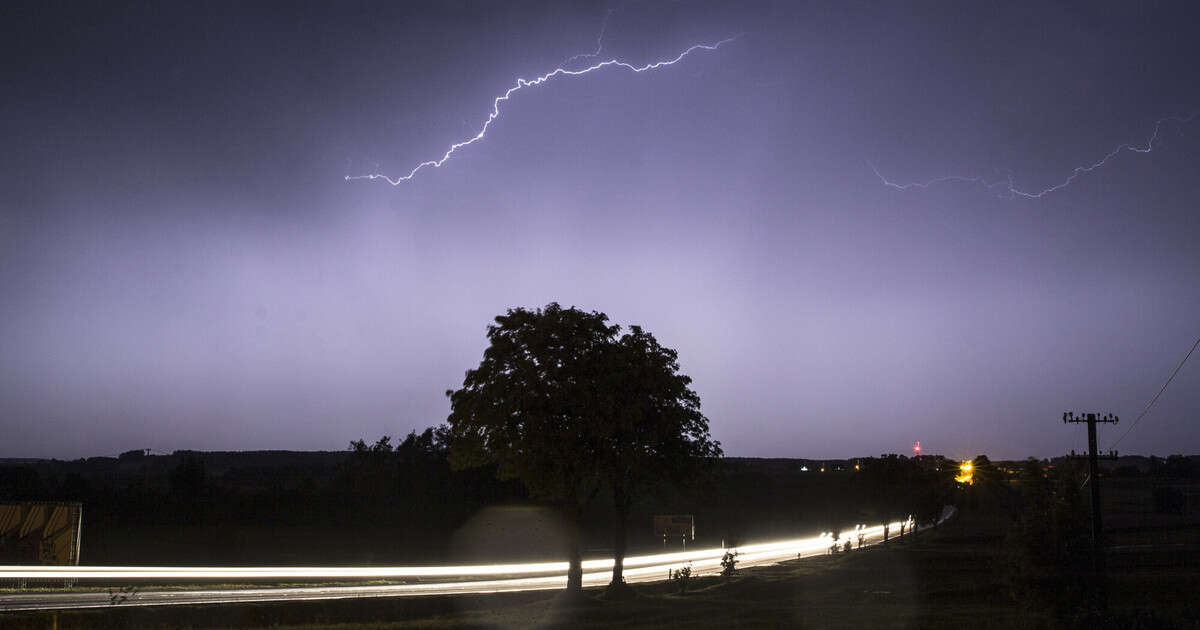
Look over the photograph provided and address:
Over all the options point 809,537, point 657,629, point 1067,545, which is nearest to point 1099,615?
point 1067,545

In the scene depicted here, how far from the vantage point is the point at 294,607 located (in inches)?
1202

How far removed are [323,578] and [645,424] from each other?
65.1 feet

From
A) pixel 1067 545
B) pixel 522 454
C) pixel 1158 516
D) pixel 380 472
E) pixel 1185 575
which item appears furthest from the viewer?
pixel 1158 516

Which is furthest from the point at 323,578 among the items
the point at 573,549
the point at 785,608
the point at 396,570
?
the point at 785,608

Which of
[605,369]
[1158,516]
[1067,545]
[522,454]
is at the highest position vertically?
[605,369]

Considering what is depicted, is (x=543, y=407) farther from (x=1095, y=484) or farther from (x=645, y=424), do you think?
(x=1095, y=484)

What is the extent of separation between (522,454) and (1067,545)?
652 inches

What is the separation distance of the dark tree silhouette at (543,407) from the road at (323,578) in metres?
7.43

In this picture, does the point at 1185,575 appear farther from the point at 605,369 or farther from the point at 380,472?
the point at 380,472

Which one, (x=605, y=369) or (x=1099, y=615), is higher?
(x=605, y=369)

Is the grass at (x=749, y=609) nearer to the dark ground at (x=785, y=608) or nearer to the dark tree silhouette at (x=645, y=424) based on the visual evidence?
the dark ground at (x=785, y=608)

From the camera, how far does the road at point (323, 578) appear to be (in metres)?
28.6

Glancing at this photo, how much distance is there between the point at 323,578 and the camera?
42.2m

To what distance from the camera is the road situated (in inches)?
1128
